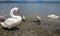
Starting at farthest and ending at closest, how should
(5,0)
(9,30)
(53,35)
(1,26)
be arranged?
(5,0) < (1,26) < (9,30) < (53,35)

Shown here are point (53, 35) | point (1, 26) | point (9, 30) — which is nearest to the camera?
point (53, 35)

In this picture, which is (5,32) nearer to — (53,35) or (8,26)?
(8,26)

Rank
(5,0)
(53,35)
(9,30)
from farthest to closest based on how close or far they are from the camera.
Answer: (5,0), (9,30), (53,35)

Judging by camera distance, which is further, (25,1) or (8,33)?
(25,1)

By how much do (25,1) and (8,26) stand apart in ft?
8.17

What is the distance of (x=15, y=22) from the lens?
1.29m

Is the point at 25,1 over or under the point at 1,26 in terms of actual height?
over

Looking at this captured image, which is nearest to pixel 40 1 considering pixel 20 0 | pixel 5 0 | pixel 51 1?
pixel 51 1

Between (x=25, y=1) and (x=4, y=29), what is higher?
(x=25, y=1)

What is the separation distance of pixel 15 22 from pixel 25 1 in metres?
2.49

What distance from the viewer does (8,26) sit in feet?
4.25

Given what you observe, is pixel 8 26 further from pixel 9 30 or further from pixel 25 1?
pixel 25 1

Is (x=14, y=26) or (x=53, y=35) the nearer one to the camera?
(x=53, y=35)

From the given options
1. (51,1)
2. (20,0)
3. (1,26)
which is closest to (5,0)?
(20,0)
